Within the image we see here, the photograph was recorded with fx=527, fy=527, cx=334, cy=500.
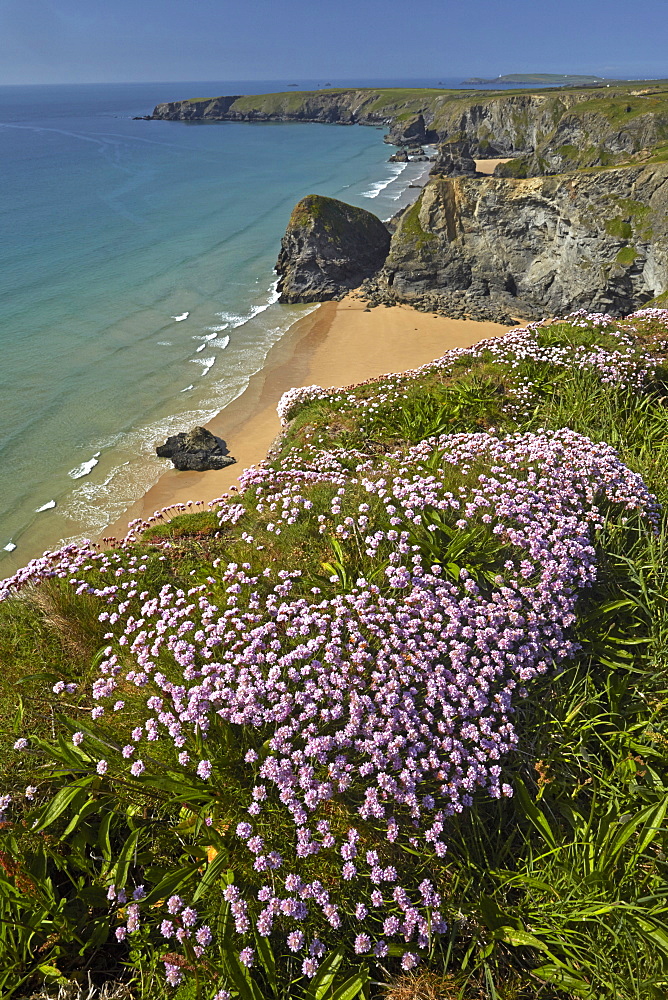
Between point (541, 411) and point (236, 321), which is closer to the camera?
point (541, 411)

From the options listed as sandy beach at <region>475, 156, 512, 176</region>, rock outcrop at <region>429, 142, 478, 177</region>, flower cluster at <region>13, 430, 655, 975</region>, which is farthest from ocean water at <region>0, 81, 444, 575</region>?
flower cluster at <region>13, 430, 655, 975</region>

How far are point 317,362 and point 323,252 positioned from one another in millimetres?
16255

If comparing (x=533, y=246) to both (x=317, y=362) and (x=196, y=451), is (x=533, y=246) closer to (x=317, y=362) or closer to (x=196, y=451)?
(x=317, y=362)

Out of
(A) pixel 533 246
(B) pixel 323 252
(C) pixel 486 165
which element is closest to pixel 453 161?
(C) pixel 486 165

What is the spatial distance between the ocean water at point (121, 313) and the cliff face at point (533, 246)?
10089mm

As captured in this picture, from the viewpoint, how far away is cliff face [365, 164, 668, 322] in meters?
31.4

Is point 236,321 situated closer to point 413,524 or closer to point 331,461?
point 331,461

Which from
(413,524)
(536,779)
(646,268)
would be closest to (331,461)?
(413,524)

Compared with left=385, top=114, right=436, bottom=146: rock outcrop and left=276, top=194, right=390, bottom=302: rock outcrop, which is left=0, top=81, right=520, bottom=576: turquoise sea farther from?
left=385, top=114, right=436, bottom=146: rock outcrop

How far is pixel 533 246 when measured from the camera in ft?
120

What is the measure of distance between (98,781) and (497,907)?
3000 millimetres

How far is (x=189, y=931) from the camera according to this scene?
132 inches

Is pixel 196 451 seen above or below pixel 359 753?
below

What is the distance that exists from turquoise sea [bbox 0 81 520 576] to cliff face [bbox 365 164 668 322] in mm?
11299
